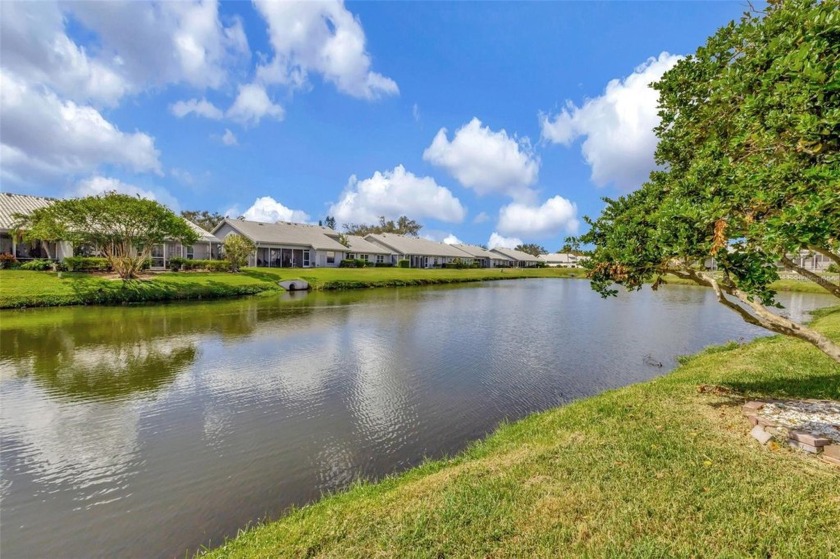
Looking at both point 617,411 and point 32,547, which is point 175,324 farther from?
point 617,411

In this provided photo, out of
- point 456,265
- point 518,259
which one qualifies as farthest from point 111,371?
point 518,259

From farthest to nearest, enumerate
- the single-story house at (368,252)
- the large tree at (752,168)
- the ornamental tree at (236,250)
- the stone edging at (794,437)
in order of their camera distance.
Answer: the single-story house at (368,252)
the ornamental tree at (236,250)
the stone edging at (794,437)
the large tree at (752,168)

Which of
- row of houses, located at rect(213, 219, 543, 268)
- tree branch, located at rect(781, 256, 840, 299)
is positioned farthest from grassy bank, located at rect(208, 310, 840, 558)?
row of houses, located at rect(213, 219, 543, 268)

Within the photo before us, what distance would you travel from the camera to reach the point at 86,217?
2902 cm

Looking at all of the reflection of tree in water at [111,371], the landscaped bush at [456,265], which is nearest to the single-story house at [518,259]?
the landscaped bush at [456,265]

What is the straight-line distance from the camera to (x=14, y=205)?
3300cm

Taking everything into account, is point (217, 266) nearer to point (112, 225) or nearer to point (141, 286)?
point (112, 225)

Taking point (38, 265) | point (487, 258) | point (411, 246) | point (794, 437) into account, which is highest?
point (411, 246)

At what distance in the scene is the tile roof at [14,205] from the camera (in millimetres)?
30469

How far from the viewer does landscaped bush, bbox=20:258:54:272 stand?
93.5 ft

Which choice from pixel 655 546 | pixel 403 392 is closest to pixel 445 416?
pixel 403 392

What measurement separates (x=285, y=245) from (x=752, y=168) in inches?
1864

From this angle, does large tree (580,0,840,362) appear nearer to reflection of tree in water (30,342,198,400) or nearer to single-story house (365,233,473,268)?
reflection of tree in water (30,342,198,400)

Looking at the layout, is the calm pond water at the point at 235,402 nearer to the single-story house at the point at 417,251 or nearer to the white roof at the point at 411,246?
the single-story house at the point at 417,251
